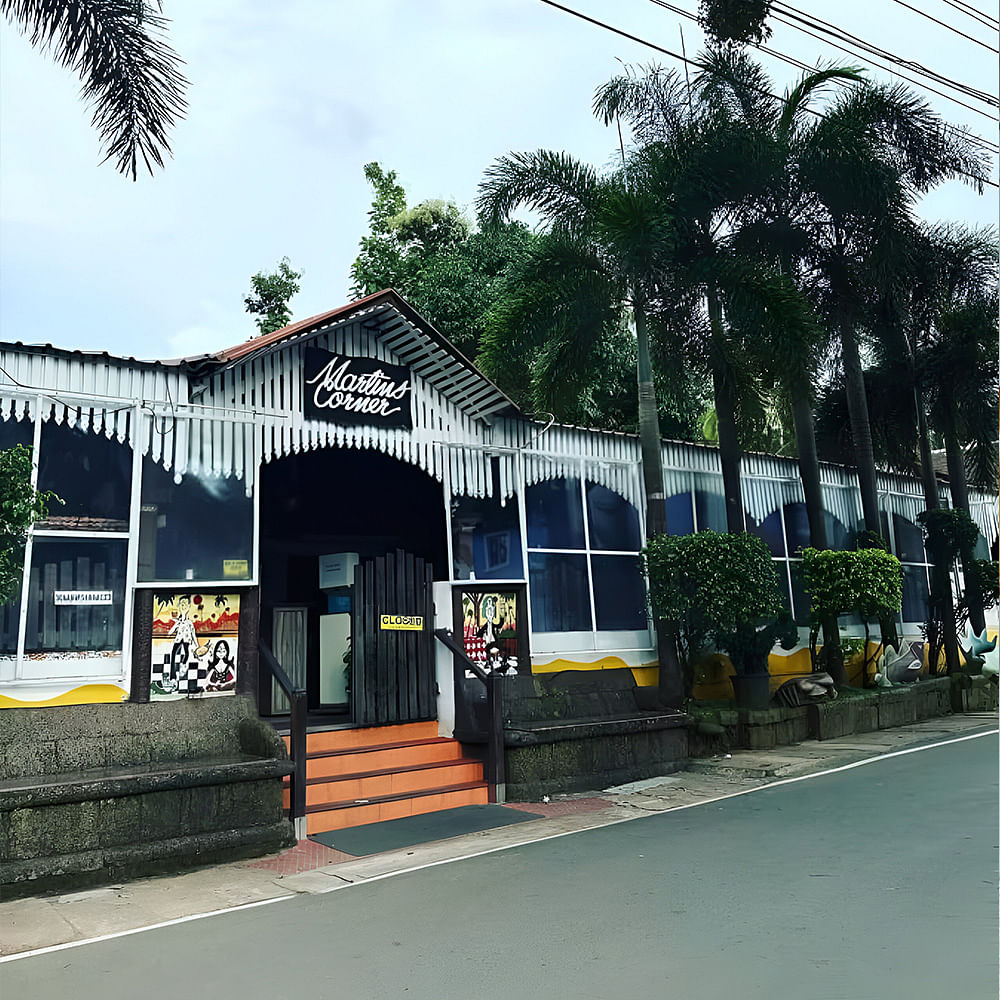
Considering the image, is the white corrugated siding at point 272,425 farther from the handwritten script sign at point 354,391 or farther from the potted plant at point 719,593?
the potted plant at point 719,593

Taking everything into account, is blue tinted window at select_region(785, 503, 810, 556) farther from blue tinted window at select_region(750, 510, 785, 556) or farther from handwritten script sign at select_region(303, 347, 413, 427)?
handwritten script sign at select_region(303, 347, 413, 427)

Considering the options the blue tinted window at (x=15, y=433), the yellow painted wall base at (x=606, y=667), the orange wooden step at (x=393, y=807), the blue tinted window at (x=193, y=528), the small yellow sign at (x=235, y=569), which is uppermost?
the blue tinted window at (x=15, y=433)

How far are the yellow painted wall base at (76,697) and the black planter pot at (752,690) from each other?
928 cm

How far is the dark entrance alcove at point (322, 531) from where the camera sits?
546 inches

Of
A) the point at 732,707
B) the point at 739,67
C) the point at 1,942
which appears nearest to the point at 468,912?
the point at 1,942

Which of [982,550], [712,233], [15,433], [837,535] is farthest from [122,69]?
[982,550]

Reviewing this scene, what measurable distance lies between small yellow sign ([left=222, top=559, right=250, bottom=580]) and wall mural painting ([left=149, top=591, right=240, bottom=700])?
0.23 meters

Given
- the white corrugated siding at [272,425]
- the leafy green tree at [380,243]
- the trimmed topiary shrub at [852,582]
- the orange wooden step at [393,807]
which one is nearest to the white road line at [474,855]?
the orange wooden step at [393,807]

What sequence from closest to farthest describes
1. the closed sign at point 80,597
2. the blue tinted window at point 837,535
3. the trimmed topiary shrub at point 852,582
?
the closed sign at point 80,597
the trimmed topiary shrub at point 852,582
the blue tinted window at point 837,535

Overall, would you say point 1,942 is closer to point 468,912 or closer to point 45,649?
point 468,912

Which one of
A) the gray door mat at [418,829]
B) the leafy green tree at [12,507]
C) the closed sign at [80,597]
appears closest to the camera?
the leafy green tree at [12,507]

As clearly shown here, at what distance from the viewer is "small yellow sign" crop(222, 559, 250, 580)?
11.1m

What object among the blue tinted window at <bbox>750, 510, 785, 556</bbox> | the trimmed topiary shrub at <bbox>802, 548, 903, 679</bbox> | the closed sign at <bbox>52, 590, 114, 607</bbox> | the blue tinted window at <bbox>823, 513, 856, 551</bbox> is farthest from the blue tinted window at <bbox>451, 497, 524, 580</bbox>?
the blue tinted window at <bbox>823, 513, 856, 551</bbox>

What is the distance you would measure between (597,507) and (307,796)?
6.99 metres
